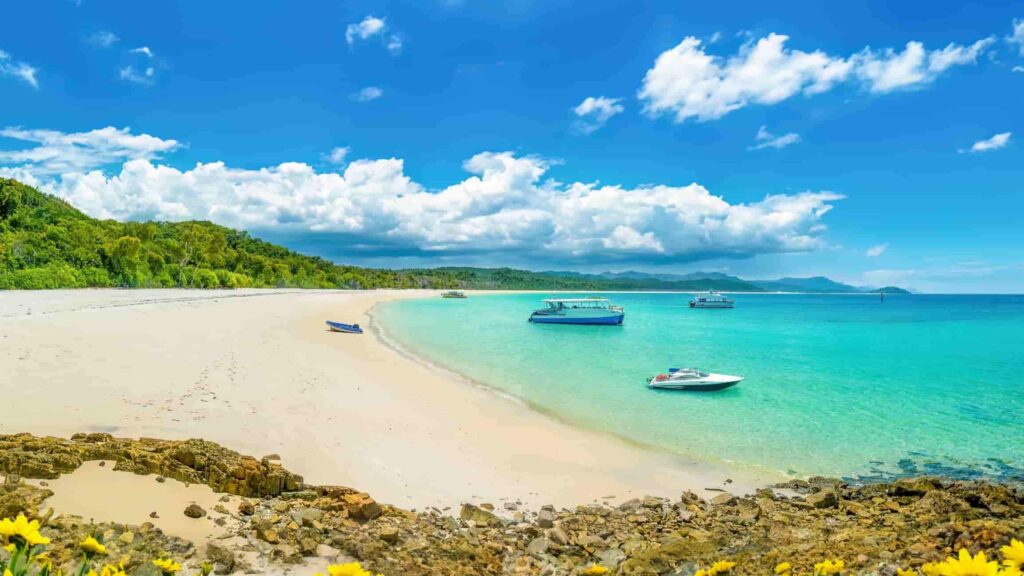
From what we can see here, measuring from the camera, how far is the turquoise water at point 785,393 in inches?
545

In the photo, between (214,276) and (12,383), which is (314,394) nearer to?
(12,383)

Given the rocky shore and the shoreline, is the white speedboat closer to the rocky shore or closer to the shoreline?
the shoreline

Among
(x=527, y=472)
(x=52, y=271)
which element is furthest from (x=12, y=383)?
(x=52, y=271)

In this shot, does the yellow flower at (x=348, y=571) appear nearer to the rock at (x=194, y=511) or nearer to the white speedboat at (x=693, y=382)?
the rock at (x=194, y=511)

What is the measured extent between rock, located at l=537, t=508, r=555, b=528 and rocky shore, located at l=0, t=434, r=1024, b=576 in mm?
47

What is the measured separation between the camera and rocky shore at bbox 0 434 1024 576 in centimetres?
555

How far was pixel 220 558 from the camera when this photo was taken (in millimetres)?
5273

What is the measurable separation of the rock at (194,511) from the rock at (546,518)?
4485mm

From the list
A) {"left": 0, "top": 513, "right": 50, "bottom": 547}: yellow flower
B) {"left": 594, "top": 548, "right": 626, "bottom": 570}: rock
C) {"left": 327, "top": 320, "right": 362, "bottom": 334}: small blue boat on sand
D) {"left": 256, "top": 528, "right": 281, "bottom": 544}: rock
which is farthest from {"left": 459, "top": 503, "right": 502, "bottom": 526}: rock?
{"left": 327, "top": 320, "right": 362, "bottom": 334}: small blue boat on sand

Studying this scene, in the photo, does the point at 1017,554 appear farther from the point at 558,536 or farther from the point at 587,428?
the point at 587,428

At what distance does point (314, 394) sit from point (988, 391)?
1076 inches

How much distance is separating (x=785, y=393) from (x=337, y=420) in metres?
17.5

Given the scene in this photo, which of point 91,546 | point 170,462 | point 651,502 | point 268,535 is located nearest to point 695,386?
point 651,502

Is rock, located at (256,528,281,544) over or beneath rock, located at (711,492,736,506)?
→ over
